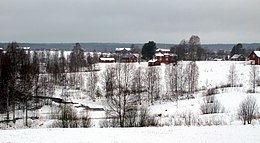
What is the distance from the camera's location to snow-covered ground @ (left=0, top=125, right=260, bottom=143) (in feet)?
71.8

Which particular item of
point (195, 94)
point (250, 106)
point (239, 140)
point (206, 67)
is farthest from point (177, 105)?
point (206, 67)

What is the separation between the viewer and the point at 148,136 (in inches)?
933

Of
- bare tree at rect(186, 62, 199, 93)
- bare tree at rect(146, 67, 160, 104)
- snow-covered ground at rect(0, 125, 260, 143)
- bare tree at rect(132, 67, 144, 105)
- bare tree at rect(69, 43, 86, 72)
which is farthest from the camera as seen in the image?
bare tree at rect(69, 43, 86, 72)

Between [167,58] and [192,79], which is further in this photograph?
[167,58]

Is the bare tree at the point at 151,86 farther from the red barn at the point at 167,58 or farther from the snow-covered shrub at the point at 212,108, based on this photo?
the red barn at the point at 167,58

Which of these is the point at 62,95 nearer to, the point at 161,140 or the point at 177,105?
the point at 177,105

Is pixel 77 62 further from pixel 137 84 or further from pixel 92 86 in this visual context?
pixel 137 84

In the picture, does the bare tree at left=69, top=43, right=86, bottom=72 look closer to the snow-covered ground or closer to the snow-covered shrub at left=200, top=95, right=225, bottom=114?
the snow-covered shrub at left=200, top=95, right=225, bottom=114

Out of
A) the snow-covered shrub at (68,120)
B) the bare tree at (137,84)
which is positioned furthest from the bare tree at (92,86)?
the snow-covered shrub at (68,120)

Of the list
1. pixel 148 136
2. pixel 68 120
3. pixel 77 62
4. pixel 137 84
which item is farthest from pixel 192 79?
pixel 77 62

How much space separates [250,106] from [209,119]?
533 cm

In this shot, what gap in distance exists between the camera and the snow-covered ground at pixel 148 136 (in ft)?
71.8

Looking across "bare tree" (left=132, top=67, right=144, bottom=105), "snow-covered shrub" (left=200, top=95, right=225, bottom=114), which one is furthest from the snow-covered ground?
"bare tree" (left=132, top=67, right=144, bottom=105)

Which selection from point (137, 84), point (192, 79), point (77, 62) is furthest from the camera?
point (77, 62)
